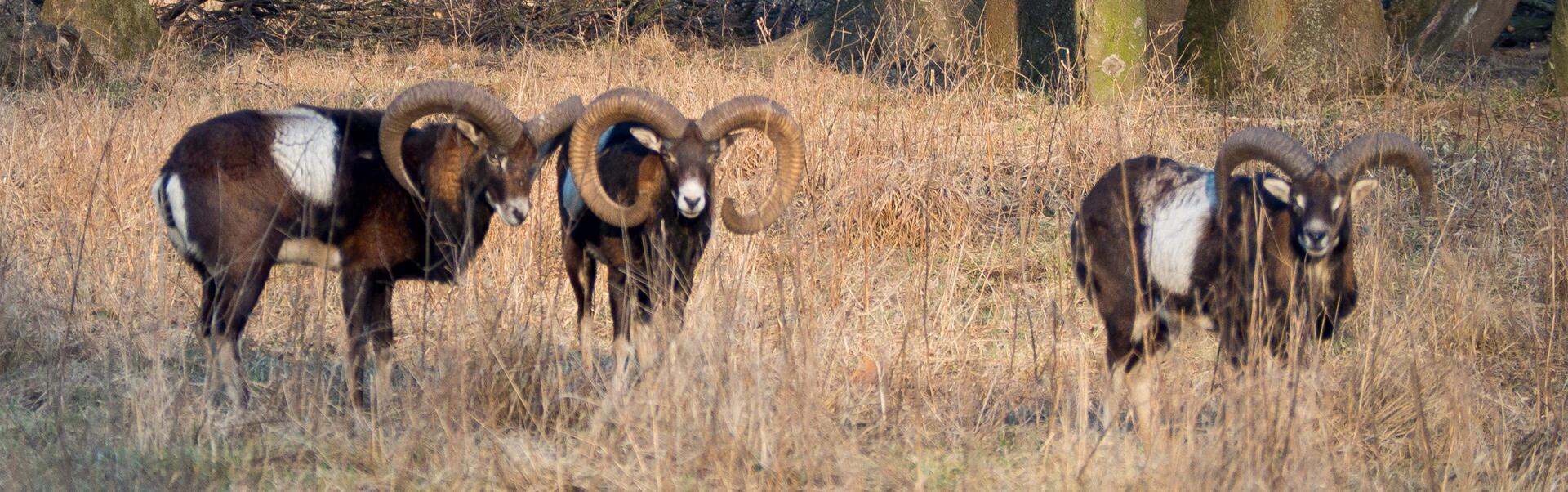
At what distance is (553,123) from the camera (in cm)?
697

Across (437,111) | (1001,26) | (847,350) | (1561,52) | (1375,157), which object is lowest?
(847,350)

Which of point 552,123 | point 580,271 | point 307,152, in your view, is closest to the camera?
point 307,152

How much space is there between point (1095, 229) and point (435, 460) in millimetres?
3205

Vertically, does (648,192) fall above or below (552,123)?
below

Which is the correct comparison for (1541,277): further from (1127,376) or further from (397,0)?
(397,0)

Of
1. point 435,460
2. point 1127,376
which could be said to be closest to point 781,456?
point 435,460

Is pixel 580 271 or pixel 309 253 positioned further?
pixel 580 271

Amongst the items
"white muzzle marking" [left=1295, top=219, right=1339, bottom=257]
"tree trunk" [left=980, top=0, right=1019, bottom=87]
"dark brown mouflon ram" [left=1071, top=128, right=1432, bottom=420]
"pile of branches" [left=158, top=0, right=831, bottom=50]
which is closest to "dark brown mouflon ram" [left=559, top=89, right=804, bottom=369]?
"dark brown mouflon ram" [left=1071, top=128, right=1432, bottom=420]

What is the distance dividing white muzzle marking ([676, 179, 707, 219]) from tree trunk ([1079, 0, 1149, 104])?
20.7ft

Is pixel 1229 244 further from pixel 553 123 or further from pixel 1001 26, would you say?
pixel 1001 26

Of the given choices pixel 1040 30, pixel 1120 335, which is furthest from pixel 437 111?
pixel 1040 30

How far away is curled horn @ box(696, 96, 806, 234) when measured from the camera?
22.5 ft

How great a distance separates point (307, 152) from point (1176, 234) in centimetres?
399

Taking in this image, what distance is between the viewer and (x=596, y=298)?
27.7 feet
